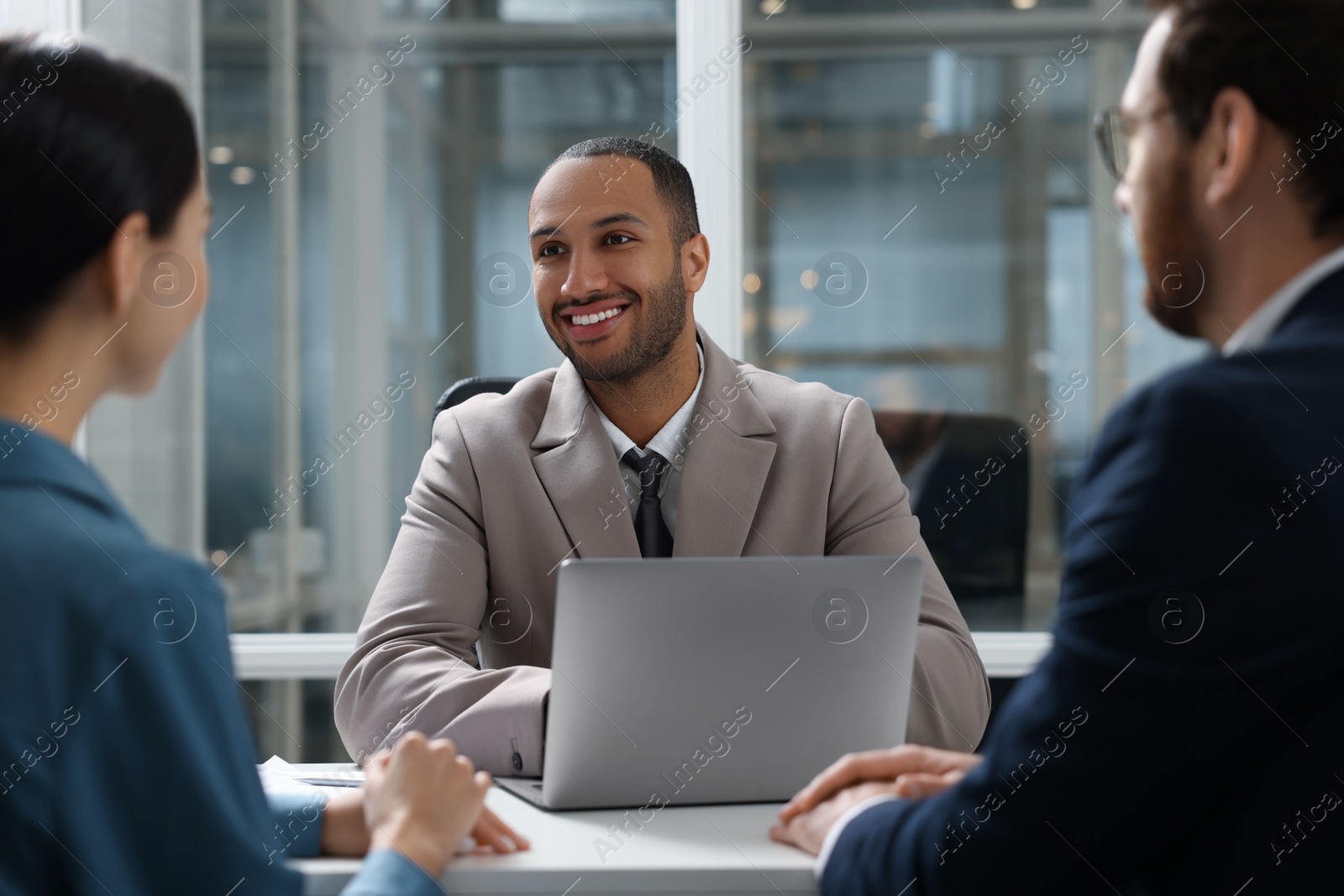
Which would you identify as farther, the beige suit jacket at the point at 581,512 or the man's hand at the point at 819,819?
the beige suit jacket at the point at 581,512

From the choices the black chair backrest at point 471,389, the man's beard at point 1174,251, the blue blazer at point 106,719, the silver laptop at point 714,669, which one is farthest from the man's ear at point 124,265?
the black chair backrest at point 471,389

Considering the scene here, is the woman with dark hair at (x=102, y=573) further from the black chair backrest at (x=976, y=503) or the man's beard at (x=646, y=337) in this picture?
the black chair backrest at (x=976, y=503)

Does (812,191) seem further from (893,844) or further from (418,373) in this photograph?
(893,844)

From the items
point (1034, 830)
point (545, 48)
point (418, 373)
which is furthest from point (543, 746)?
point (545, 48)

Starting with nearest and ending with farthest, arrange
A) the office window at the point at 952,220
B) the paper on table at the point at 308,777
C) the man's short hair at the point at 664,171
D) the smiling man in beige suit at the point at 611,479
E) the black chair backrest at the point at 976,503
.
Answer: the paper on table at the point at 308,777 → the smiling man in beige suit at the point at 611,479 → the man's short hair at the point at 664,171 → the black chair backrest at the point at 976,503 → the office window at the point at 952,220

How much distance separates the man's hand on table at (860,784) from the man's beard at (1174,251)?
1.53ft

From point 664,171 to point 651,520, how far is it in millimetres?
718

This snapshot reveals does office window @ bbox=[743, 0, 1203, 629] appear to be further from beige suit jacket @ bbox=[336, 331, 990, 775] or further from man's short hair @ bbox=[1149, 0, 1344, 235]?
man's short hair @ bbox=[1149, 0, 1344, 235]

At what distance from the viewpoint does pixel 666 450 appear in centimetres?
209

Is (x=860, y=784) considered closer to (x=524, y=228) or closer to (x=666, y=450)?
(x=666, y=450)

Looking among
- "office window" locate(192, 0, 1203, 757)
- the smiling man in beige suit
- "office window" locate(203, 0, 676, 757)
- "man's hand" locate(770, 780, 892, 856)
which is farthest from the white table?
"office window" locate(203, 0, 676, 757)

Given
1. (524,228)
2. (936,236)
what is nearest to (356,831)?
(524,228)

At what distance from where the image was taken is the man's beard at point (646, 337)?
2.12 m

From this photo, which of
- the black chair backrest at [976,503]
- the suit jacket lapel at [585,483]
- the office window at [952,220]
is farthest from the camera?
the office window at [952,220]
